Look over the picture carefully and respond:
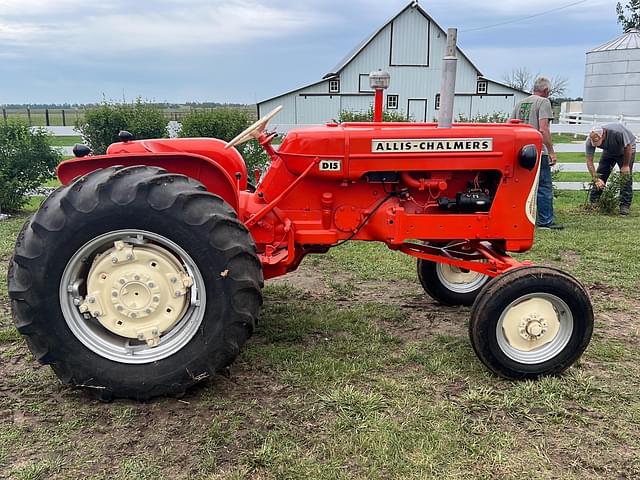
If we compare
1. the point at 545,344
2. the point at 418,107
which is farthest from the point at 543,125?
A: the point at 418,107

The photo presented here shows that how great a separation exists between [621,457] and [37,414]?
2.79 metres

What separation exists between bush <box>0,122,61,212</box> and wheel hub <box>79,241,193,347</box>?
20.1 feet

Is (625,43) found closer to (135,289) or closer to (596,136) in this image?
(596,136)

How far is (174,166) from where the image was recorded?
3.37 m

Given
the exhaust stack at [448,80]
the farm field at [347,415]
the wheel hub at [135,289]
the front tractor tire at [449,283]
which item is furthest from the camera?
the front tractor tire at [449,283]

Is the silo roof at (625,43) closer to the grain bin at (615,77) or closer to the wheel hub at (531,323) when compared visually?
the grain bin at (615,77)

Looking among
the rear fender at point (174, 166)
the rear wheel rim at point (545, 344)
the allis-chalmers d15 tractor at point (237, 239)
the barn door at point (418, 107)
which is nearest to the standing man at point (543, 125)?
the allis-chalmers d15 tractor at point (237, 239)

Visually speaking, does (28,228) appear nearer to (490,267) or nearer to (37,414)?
(37,414)

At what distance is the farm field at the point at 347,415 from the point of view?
248 centimetres

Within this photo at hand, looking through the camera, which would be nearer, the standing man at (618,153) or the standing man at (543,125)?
the standing man at (543,125)

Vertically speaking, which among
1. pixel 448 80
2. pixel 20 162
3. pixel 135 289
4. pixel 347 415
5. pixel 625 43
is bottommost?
pixel 347 415

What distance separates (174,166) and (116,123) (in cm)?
630

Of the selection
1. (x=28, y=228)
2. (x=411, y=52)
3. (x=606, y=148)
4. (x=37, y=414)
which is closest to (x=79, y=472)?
(x=37, y=414)

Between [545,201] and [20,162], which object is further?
[20,162]
